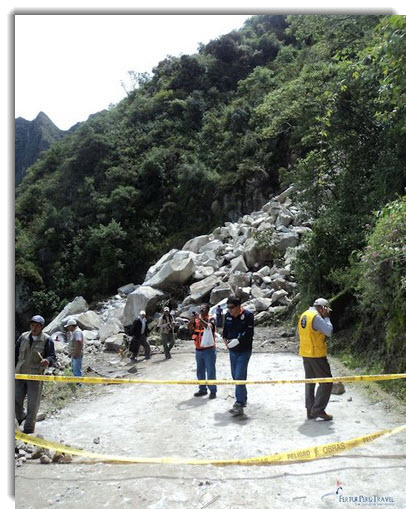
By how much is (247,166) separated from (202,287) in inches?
591

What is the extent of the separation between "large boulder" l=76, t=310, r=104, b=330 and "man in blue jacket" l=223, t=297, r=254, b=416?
11.0 meters

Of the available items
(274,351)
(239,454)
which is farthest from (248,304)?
(239,454)

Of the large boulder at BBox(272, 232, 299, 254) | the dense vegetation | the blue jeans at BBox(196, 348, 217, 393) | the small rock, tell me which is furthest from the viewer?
the large boulder at BBox(272, 232, 299, 254)

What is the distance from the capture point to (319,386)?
5547 mm

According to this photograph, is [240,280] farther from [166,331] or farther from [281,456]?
[281,456]

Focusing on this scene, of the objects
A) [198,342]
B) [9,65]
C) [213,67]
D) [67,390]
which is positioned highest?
[213,67]

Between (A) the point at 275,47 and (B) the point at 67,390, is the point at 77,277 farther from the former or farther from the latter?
(A) the point at 275,47

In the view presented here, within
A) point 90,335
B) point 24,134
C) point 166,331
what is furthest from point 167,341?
point 24,134

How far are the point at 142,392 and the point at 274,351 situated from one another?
4.11 meters

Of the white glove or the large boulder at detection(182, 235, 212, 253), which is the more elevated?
the large boulder at detection(182, 235, 212, 253)

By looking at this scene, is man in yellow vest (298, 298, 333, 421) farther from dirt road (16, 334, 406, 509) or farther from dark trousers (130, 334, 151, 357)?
dark trousers (130, 334, 151, 357)

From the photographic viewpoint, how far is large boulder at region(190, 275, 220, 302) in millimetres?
16469

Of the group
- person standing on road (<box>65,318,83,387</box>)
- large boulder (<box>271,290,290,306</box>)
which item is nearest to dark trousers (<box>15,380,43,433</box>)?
person standing on road (<box>65,318,83,387</box>)

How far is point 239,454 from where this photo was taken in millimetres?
4758
